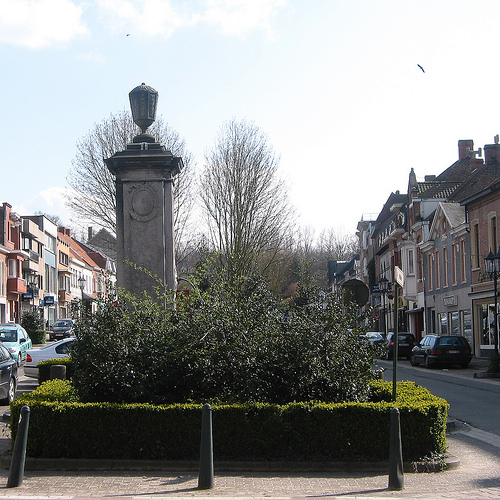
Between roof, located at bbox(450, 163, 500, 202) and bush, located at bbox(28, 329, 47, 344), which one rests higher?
roof, located at bbox(450, 163, 500, 202)

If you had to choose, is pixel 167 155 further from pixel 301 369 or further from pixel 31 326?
pixel 31 326

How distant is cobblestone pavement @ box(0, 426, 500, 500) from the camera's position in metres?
7.44

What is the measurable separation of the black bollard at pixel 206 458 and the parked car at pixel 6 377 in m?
8.72

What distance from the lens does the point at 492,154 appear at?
4072cm

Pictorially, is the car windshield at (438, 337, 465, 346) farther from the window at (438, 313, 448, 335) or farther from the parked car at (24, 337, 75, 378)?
the parked car at (24, 337, 75, 378)

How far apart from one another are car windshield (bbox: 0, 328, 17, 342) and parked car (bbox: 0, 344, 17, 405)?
12.5 meters

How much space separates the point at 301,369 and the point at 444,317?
118ft

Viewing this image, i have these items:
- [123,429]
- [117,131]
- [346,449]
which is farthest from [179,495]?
[117,131]

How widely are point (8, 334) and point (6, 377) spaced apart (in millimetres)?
13950

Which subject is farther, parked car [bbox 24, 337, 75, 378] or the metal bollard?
parked car [bbox 24, 337, 75, 378]

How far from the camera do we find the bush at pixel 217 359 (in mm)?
9414

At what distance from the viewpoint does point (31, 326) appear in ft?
157

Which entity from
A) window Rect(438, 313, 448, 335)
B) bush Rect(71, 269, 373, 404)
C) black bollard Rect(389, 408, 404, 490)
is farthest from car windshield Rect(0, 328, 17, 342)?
window Rect(438, 313, 448, 335)

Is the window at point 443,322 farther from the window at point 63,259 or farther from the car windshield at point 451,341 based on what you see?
the window at point 63,259
